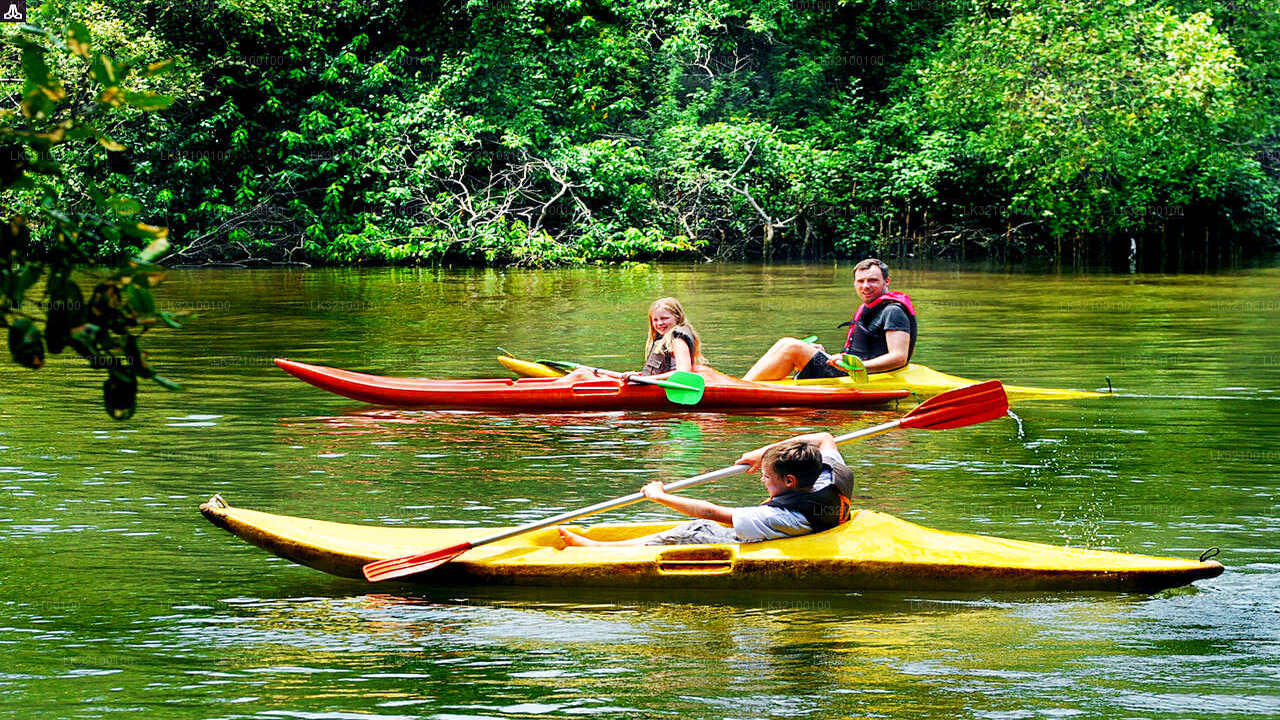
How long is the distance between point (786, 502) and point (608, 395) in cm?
399

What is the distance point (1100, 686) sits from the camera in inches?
165

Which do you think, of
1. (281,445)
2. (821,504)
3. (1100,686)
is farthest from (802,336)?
(1100,686)

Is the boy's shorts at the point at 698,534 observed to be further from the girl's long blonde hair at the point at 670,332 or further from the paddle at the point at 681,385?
the paddle at the point at 681,385

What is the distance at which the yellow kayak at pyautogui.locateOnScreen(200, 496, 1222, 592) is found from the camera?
16.4ft

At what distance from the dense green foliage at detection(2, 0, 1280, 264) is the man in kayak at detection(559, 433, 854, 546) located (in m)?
16.5

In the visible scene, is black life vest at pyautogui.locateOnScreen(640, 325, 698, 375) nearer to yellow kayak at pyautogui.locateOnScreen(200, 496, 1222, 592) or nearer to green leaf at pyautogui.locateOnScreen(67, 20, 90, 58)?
yellow kayak at pyautogui.locateOnScreen(200, 496, 1222, 592)

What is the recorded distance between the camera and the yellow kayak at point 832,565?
4996 mm

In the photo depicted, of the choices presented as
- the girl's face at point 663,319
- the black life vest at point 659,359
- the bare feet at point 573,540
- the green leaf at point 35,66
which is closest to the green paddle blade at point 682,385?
the black life vest at point 659,359

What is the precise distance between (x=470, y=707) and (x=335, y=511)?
96.0 inches

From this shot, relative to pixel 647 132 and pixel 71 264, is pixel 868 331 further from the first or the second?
A: pixel 647 132

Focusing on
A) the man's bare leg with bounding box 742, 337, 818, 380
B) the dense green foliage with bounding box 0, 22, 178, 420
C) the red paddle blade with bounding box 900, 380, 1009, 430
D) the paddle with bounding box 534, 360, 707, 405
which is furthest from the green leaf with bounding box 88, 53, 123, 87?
the man's bare leg with bounding box 742, 337, 818, 380

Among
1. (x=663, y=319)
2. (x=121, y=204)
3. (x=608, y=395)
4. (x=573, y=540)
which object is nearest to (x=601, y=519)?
(x=573, y=540)

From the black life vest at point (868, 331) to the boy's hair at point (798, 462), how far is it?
13.2ft

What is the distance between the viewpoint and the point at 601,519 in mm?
6188
